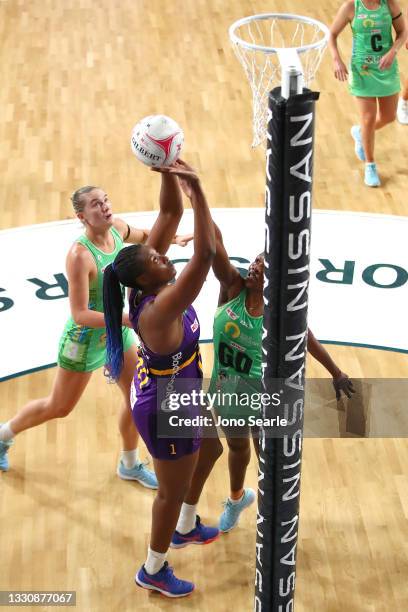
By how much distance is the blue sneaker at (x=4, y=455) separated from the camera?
4984 mm

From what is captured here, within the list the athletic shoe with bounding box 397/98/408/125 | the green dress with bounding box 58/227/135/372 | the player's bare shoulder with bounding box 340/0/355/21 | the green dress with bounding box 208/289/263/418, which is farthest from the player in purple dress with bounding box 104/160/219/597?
the athletic shoe with bounding box 397/98/408/125

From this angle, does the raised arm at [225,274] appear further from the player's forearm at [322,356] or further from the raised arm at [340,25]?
the raised arm at [340,25]

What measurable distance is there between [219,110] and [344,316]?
3.62 m

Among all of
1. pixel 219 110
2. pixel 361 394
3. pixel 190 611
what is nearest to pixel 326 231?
pixel 361 394

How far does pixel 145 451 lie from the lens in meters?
5.21

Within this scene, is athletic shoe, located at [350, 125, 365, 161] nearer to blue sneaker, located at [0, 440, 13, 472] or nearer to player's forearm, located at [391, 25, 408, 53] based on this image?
player's forearm, located at [391, 25, 408, 53]

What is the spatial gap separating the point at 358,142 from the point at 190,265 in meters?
5.25

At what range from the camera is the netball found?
138 inches

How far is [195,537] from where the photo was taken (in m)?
4.57

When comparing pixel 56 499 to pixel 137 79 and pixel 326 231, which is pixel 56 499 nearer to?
pixel 326 231

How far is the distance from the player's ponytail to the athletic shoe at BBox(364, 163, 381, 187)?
440cm

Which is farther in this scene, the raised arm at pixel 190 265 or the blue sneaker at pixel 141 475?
the blue sneaker at pixel 141 475

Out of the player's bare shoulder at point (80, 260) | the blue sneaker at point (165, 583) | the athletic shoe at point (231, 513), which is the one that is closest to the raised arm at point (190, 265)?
the player's bare shoulder at point (80, 260)

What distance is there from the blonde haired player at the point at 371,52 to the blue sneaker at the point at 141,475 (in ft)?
12.4
